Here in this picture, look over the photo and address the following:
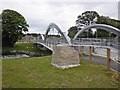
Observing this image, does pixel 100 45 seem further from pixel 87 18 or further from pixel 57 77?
pixel 87 18

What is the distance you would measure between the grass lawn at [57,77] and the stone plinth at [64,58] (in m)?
0.55

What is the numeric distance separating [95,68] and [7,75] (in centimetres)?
720

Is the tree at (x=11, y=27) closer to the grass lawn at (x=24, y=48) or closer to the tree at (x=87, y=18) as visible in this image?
the grass lawn at (x=24, y=48)

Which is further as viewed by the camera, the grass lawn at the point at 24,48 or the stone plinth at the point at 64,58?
the grass lawn at the point at 24,48

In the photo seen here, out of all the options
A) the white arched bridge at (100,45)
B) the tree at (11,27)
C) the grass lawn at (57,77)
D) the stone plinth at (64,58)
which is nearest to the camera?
the grass lawn at (57,77)

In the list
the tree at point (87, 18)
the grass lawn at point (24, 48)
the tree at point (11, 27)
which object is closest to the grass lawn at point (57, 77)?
the tree at point (11, 27)

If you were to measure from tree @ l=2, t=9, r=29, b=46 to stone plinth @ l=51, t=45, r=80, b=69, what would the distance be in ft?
113

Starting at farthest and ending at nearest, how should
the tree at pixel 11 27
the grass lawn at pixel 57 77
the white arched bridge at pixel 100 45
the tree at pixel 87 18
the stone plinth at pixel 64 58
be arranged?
the tree at pixel 87 18
the tree at pixel 11 27
the stone plinth at pixel 64 58
the white arched bridge at pixel 100 45
the grass lawn at pixel 57 77

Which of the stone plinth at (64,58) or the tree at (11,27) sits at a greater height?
the tree at (11,27)

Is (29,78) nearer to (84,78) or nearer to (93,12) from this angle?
(84,78)

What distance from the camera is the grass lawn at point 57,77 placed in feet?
41.6

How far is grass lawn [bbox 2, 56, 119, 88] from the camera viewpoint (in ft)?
41.6

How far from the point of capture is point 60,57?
1764 cm

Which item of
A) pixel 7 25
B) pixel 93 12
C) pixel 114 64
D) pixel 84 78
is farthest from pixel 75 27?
→ pixel 84 78
